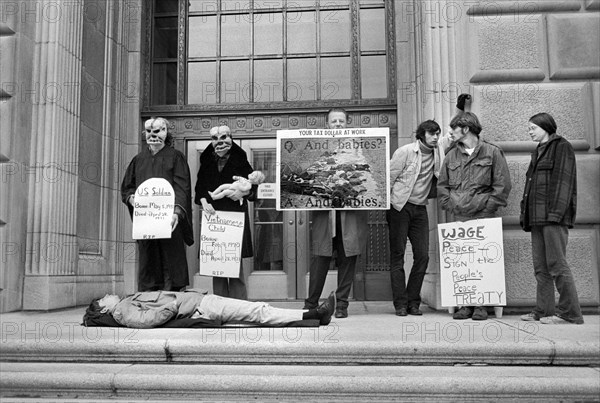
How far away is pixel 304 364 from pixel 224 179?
253 centimetres

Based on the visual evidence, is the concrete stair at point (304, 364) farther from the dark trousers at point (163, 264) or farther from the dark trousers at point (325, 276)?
the dark trousers at point (163, 264)

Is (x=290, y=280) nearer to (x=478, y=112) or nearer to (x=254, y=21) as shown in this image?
(x=478, y=112)

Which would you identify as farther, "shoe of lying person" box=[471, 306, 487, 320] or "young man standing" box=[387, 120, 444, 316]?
"young man standing" box=[387, 120, 444, 316]

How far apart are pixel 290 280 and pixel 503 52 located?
3957 millimetres

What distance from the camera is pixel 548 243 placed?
17.7ft

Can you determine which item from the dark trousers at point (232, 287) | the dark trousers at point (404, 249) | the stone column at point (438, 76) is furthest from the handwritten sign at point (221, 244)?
the stone column at point (438, 76)

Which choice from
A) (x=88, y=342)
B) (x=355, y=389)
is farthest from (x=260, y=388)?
(x=88, y=342)

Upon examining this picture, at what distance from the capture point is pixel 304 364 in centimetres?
425

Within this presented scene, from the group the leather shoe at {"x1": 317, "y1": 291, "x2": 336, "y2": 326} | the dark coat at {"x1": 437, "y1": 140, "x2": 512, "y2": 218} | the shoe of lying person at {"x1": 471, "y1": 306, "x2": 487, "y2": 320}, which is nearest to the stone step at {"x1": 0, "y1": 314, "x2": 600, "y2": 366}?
the leather shoe at {"x1": 317, "y1": 291, "x2": 336, "y2": 326}

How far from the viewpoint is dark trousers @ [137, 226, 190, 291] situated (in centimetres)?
603

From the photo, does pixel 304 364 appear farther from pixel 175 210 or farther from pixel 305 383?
pixel 175 210

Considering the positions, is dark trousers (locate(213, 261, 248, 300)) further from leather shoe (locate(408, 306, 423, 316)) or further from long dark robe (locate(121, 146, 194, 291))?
leather shoe (locate(408, 306, 423, 316))

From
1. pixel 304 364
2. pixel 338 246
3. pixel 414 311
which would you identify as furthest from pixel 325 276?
pixel 304 364

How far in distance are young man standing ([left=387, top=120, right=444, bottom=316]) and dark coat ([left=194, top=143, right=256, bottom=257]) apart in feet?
5.18
